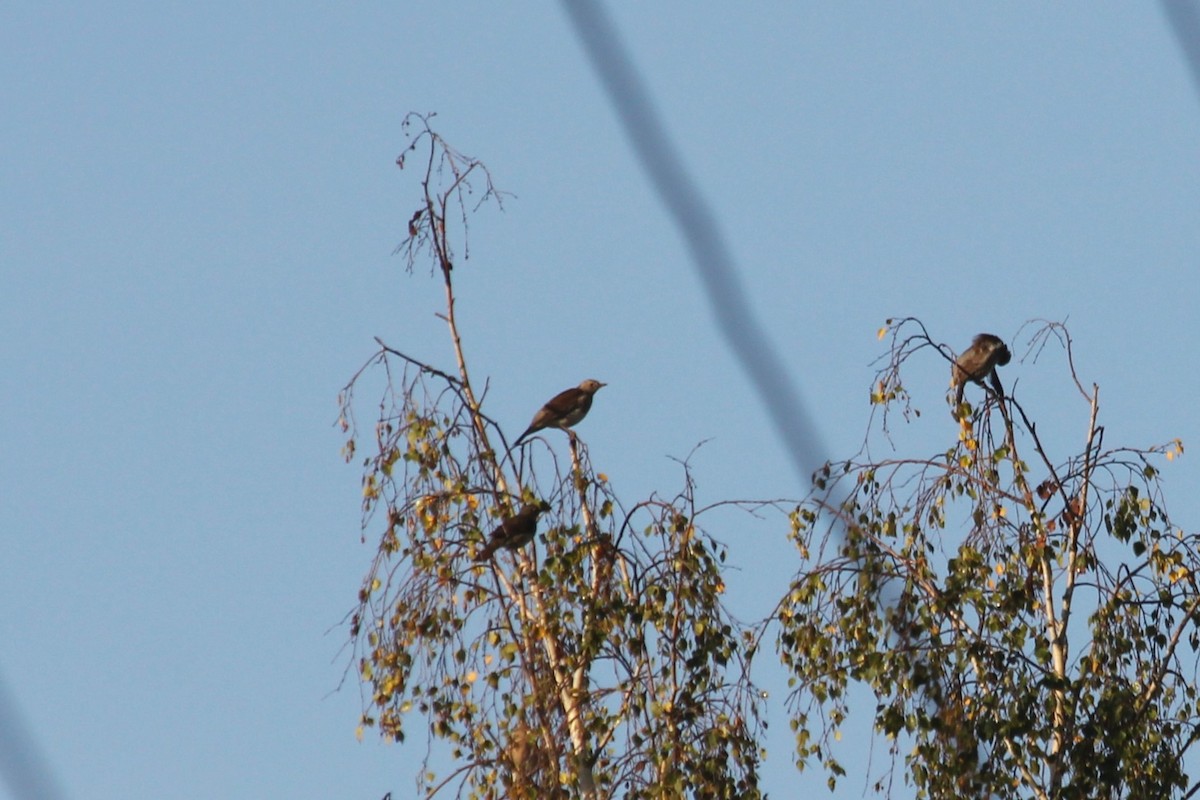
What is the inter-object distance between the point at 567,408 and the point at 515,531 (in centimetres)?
275

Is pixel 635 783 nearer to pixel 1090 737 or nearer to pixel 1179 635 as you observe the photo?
pixel 1090 737

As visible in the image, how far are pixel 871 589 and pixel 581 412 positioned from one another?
102 inches

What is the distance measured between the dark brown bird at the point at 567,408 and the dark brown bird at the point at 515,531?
94.5 inches

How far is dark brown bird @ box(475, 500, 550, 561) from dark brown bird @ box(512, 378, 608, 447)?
240cm

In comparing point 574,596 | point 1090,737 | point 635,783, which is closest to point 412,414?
point 574,596

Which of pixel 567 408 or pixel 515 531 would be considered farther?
pixel 567 408

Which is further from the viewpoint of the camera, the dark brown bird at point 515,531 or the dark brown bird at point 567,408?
the dark brown bird at point 567,408

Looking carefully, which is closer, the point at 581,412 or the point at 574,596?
the point at 574,596

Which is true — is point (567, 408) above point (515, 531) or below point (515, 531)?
above

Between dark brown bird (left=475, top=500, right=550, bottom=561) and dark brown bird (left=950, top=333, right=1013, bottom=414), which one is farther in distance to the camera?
dark brown bird (left=950, top=333, right=1013, bottom=414)

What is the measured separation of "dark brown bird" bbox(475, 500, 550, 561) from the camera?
23.8 ft

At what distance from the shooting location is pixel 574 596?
283 inches

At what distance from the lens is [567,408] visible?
9977 millimetres

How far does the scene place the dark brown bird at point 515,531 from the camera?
23.8 ft
